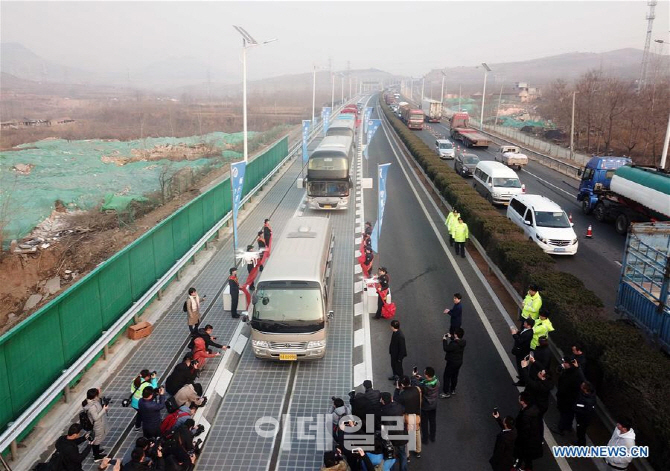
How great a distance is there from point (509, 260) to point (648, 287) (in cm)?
405

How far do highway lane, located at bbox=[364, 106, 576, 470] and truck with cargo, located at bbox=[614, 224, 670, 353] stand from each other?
3006mm

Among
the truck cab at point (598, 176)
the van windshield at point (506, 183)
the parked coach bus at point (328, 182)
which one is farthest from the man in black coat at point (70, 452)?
the truck cab at point (598, 176)

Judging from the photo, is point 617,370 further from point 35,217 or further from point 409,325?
point 35,217

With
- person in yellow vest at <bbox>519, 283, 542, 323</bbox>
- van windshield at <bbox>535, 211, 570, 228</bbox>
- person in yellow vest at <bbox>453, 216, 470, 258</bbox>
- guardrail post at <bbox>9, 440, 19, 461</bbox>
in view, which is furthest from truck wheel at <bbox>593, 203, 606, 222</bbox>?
guardrail post at <bbox>9, 440, 19, 461</bbox>

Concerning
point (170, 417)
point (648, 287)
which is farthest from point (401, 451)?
point (648, 287)

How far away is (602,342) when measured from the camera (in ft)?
32.3

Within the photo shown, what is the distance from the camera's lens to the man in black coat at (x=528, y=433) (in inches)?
311

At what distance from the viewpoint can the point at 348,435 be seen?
7.91m

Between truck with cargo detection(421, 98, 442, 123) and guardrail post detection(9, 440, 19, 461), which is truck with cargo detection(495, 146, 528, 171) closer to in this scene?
guardrail post detection(9, 440, 19, 461)

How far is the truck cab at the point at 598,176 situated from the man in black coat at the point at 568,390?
18.1 metres

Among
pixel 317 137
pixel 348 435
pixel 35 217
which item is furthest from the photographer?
pixel 317 137

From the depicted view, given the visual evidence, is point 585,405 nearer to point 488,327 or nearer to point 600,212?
point 488,327

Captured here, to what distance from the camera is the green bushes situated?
7828 millimetres

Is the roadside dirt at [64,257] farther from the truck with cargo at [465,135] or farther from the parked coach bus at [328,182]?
the truck with cargo at [465,135]
